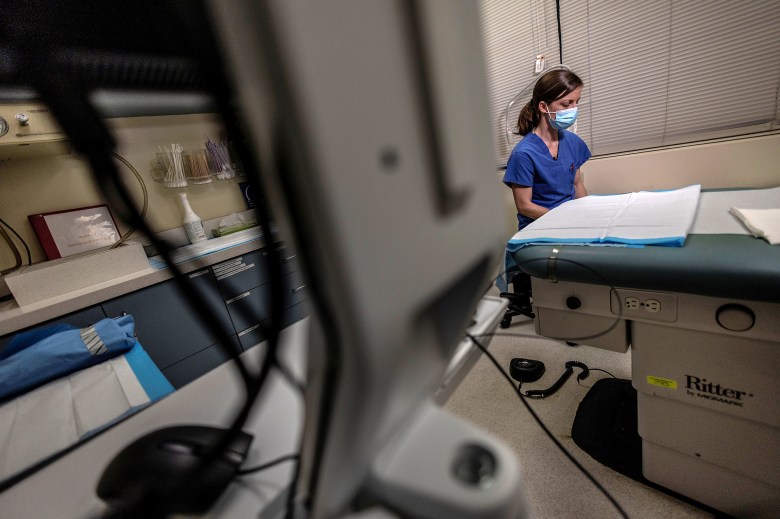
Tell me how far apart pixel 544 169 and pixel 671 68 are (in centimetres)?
84

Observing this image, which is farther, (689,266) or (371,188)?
(689,266)

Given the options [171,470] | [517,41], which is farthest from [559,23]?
[171,470]

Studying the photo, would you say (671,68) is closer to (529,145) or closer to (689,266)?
(529,145)

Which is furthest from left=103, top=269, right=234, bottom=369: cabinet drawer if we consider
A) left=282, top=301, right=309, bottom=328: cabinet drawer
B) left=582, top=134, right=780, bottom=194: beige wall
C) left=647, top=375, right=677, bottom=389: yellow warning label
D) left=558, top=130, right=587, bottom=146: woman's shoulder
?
left=582, top=134, right=780, bottom=194: beige wall

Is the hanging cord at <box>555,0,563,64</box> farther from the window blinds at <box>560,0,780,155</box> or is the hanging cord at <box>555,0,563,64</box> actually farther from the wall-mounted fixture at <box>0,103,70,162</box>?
the wall-mounted fixture at <box>0,103,70,162</box>

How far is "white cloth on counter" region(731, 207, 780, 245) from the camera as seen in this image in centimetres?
64

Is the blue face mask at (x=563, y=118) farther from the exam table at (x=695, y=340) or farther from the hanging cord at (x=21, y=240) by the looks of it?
the hanging cord at (x=21, y=240)

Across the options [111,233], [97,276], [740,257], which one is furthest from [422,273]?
[111,233]

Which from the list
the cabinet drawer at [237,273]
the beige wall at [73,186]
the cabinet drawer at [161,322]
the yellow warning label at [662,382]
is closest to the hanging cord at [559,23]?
the yellow warning label at [662,382]

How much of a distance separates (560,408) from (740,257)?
92 cm

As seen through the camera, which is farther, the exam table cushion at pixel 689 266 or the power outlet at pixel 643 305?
the power outlet at pixel 643 305

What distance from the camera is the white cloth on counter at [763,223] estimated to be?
64 centimetres

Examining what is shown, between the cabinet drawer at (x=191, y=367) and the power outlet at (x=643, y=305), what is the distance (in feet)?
5.33

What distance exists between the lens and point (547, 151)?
1.67 meters
